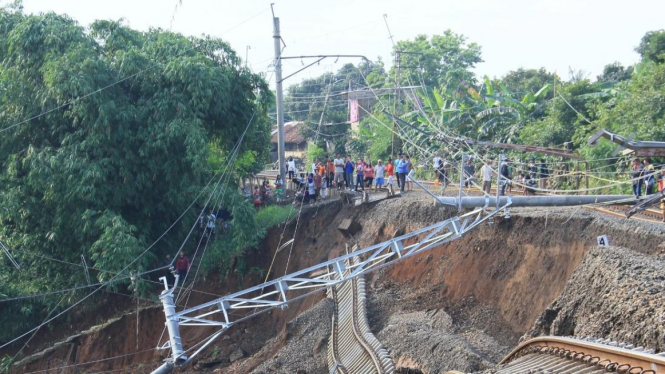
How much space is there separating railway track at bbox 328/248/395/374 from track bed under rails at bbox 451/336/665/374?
3.67 metres

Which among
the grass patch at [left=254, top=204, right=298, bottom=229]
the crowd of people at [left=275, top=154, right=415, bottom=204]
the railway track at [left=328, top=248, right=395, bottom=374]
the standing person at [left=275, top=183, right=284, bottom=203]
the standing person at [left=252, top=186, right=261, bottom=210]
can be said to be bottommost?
the railway track at [left=328, top=248, right=395, bottom=374]

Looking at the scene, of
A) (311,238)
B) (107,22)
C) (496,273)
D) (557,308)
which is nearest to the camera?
(557,308)

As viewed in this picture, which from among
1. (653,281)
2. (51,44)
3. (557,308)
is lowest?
(557,308)

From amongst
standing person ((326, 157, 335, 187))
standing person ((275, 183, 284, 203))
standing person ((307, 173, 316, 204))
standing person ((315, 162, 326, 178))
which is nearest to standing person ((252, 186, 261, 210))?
standing person ((275, 183, 284, 203))

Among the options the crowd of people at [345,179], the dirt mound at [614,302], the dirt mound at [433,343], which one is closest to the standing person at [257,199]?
the crowd of people at [345,179]

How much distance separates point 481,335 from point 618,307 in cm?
590

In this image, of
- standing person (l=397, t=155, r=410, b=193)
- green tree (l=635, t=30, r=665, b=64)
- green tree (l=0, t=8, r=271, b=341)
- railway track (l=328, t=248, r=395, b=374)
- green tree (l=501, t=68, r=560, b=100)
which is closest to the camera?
railway track (l=328, t=248, r=395, b=374)

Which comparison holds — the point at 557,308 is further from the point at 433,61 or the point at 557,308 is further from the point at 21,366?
the point at 433,61

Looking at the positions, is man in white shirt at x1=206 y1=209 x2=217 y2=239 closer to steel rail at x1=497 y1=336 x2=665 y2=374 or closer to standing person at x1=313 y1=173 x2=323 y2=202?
standing person at x1=313 y1=173 x2=323 y2=202

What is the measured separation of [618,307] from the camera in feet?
36.0

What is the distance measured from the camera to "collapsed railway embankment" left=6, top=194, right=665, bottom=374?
12242 millimetres

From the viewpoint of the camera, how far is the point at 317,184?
29.8 m

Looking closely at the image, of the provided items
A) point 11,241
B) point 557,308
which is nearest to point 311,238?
point 11,241

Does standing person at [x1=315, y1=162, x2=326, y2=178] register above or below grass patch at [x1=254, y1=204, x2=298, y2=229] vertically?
above
